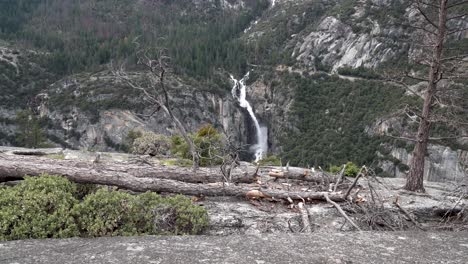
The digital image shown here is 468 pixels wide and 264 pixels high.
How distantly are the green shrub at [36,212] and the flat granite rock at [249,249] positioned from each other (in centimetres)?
90

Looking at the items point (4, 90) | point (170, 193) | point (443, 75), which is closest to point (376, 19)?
point (4, 90)

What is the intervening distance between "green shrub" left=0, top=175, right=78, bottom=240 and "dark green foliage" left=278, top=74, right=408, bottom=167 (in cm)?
5475

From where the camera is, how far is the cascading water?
79.9 m

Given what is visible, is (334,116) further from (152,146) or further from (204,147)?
(204,147)

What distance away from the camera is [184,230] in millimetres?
6617

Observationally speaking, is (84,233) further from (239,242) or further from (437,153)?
(437,153)

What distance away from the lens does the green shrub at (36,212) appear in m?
5.60

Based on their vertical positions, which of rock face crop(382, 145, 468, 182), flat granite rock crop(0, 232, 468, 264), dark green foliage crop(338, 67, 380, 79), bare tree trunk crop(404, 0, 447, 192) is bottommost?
rock face crop(382, 145, 468, 182)

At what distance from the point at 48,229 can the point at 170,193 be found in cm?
330

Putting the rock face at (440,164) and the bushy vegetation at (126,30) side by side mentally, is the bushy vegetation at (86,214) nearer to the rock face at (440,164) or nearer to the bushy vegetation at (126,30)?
the rock face at (440,164)

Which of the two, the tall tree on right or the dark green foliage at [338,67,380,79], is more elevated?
the dark green foliage at [338,67,380,79]

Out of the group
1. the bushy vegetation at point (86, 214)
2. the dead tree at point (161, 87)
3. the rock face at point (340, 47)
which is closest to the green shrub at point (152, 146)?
the dead tree at point (161, 87)

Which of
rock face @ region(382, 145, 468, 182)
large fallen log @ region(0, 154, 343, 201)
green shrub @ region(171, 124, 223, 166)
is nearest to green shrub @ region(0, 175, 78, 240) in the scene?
large fallen log @ region(0, 154, 343, 201)

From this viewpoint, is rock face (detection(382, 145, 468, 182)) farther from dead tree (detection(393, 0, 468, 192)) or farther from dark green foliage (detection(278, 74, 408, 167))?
dead tree (detection(393, 0, 468, 192))
